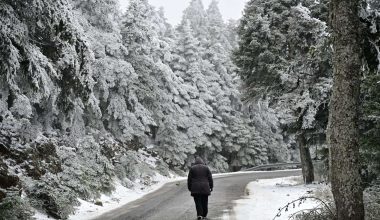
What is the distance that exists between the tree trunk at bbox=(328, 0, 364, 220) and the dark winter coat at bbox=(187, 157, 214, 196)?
165 inches

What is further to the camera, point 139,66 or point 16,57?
point 139,66

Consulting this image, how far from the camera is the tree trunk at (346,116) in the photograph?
22.6 ft

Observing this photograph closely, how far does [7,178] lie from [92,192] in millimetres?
5296

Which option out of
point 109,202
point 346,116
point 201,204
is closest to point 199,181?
point 201,204

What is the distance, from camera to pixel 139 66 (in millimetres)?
27938

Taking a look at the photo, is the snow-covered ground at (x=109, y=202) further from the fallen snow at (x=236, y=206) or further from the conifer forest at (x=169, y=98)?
the conifer forest at (x=169, y=98)

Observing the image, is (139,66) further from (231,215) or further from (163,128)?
(231,215)

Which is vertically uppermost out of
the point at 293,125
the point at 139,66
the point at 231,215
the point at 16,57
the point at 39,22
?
the point at 139,66

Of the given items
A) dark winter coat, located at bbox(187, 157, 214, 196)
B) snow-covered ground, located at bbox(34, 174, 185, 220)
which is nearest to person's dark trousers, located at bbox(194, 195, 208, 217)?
dark winter coat, located at bbox(187, 157, 214, 196)

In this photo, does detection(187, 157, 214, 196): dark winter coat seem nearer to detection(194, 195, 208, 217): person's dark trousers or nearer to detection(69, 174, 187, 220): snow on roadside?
detection(194, 195, 208, 217): person's dark trousers

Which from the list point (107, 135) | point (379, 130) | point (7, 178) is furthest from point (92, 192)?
point (379, 130)

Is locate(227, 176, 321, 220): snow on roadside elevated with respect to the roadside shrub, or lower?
lower

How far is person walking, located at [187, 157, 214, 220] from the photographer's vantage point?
1065 cm

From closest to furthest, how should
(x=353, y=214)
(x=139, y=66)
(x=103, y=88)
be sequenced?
(x=353, y=214)
(x=103, y=88)
(x=139, y=66)
